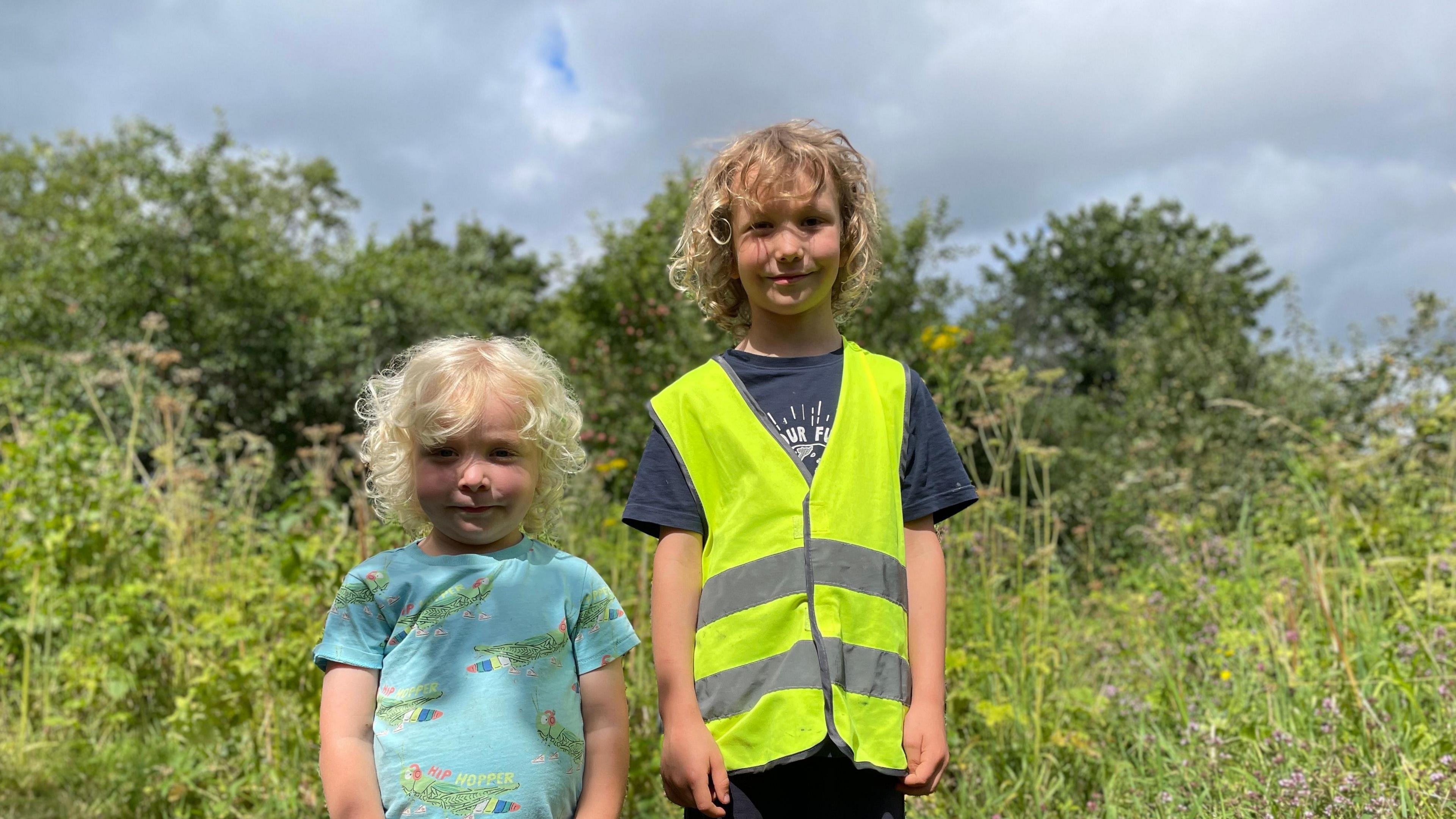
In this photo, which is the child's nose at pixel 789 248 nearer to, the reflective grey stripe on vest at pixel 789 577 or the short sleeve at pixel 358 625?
the reflective grey stripe on vest at pixel 789 577

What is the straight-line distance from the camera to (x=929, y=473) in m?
1.80

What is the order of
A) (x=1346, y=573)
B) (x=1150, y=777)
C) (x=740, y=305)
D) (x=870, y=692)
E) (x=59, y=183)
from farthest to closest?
(x=59, y=183) → (x=1346, y=573) → (x=1150, y=777) → (x=740, y=305) → (x=870, y=692)

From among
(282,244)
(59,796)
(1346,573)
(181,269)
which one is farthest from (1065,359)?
(59,796)

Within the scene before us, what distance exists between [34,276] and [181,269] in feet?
4.01

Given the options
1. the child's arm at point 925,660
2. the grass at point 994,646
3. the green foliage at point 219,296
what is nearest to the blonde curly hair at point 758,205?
the child's arm at point 925,660

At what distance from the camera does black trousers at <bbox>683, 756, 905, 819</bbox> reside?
5.23 ft

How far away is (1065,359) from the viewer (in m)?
24.3

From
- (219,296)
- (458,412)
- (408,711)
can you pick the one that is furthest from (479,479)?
(219,296)

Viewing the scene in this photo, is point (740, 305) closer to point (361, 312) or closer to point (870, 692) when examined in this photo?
point (870, 692)

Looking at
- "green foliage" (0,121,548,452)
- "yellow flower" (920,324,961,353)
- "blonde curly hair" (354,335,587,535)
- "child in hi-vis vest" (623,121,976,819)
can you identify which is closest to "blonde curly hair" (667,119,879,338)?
"child in hi-vis vest" (623,121,976,819)

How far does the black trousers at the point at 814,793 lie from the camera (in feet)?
5.23

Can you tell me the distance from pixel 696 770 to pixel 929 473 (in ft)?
2.05

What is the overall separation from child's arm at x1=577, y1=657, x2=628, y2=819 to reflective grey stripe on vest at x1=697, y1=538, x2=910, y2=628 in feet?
0.58

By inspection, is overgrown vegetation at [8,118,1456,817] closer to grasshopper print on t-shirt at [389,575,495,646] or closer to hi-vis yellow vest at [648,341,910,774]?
hi-vis yellow vest at [648,341,910,774]
